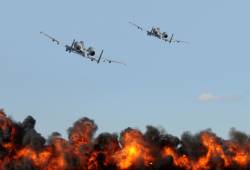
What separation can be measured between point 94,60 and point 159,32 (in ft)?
116

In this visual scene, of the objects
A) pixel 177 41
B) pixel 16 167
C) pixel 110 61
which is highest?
pixel 177 41

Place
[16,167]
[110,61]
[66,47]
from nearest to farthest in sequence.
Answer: [110,61]
[66,47]
[16,167]

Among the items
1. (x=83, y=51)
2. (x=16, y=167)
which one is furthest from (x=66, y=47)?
A: (x=16, y=167)

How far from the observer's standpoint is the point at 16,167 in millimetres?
199500

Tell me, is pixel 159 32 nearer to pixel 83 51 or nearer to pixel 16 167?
pixel 83 51

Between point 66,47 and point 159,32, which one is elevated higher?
point 159,32

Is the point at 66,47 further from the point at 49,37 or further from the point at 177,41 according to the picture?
the point at 177,41

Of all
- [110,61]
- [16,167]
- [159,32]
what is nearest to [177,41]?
[159,32]

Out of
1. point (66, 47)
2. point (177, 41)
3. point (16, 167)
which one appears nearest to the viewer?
point (66, 47)

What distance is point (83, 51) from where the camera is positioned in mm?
147250

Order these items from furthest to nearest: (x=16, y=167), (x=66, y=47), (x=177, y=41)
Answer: (x=16, y=167)
(x=177, y=41)
(x=66, y=47)

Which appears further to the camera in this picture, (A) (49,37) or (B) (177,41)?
(B) (177,41)

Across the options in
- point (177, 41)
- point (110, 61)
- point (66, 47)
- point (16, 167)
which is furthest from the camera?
point (16, 167)

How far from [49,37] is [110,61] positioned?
61.1 feet
